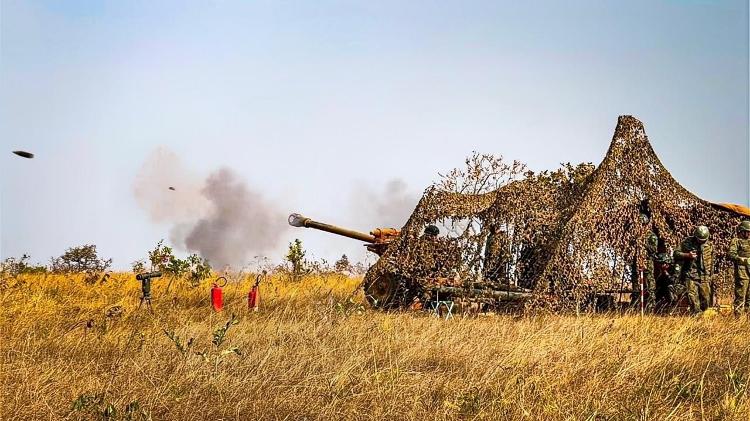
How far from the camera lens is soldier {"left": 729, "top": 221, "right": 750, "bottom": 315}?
11.5m

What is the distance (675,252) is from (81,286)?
36.4ft

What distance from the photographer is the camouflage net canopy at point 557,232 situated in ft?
34.1

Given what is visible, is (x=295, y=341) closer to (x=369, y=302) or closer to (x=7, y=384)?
(x=7, y=384)

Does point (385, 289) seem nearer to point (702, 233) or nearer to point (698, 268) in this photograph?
point (698, 268)

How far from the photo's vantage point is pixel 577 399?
15.4 feet

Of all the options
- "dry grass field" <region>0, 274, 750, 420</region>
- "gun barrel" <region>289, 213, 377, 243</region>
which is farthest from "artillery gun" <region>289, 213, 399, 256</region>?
"dry grass field" <region>0, 274, 750, 420</region>

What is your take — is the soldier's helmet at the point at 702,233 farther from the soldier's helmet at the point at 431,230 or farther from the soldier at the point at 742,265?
the soldier's helmet at the point at 431,230

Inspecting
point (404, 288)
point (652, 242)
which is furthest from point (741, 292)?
point (404, 288)

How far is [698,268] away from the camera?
37.8ft

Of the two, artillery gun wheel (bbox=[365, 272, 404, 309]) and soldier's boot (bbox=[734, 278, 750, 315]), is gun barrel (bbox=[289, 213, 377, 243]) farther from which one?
soldier's boot (bbox=[734, 278, 750, 315])

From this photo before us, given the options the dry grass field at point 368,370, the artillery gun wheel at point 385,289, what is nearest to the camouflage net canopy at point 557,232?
the artillery gun wheel at point 385,289

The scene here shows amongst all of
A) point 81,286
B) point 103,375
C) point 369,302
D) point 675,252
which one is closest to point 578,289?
point 675,252

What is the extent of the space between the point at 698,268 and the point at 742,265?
0.81 m

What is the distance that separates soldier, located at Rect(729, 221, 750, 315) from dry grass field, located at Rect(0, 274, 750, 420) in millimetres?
3292
